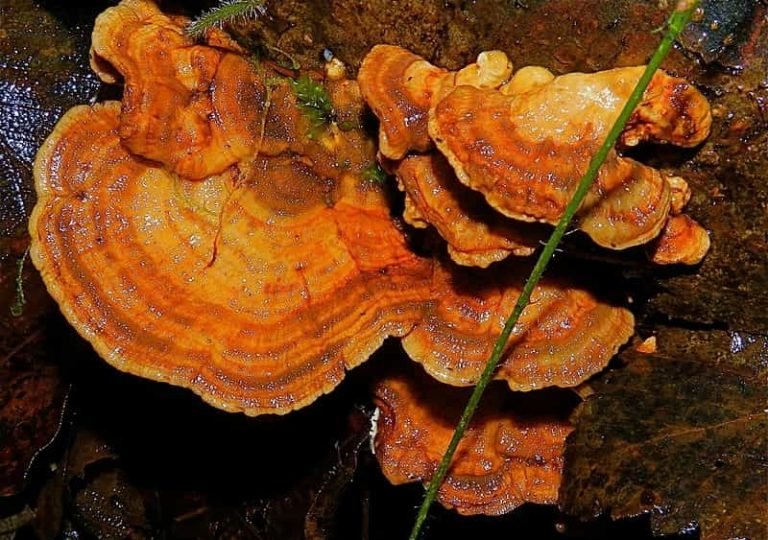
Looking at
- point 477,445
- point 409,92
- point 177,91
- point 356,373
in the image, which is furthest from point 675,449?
point 177,91

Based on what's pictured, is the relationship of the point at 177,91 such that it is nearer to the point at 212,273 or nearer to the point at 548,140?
the point at 212,273

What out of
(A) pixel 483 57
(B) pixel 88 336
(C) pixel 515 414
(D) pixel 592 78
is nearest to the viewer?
(D) pixel 592 78

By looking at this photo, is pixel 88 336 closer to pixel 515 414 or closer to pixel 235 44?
pixel 235 44

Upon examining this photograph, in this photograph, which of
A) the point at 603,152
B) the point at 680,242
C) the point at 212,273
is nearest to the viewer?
the point at 603,152

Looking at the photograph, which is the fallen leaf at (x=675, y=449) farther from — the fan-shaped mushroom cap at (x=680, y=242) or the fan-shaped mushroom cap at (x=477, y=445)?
the fan-shaped mushroom cap at (x=680, y=242)

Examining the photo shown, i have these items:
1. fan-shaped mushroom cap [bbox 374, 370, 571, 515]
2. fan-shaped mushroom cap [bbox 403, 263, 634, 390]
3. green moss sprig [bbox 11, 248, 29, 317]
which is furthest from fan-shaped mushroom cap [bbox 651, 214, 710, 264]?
green moss sprig [bbox 11, 248, 29, 317]

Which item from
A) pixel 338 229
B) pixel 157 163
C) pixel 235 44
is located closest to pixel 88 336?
pixel 157 163
